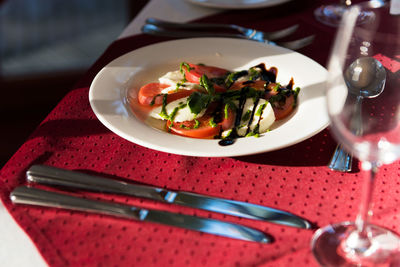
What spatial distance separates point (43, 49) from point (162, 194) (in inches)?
127

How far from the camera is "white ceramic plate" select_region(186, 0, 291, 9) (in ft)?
5.36

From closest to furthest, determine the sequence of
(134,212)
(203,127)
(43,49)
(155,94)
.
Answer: (134,212)
(203,127)
(155,94)
(43,49)

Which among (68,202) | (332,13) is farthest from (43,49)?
(68,202)

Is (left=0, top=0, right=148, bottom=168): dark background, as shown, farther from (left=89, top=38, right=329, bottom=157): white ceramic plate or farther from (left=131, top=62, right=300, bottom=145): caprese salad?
(left=131, top=62, right=300, bottom=145): caprese salad

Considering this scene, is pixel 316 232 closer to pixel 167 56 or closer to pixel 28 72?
pixel 167 56

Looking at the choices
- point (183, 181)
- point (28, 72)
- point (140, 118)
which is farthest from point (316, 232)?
point (28, 72)

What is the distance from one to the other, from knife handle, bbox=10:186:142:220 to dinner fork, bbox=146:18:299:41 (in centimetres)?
82

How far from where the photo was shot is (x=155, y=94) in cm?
121

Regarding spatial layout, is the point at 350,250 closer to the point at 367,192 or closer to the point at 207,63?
the point at 367,192

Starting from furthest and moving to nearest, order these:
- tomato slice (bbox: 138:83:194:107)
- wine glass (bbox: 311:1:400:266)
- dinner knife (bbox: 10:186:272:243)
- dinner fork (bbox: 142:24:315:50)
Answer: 1. dinner fork (bbox: 142:24:315:50)
2. tomato slice (bbox: 138:83:194:107)
3. dinner knife (bbox: 10:186:272:243)
4. wine glass (bbox: 311:1:400:266)

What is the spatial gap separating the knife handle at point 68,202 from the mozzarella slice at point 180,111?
31 centimetres

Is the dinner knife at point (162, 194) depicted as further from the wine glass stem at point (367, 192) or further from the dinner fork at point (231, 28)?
the dinner fork at point (231, 28)

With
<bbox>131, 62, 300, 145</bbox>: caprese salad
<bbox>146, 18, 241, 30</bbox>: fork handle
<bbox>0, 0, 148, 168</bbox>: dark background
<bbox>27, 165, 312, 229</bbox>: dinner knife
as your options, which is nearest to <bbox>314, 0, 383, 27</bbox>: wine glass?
<bbox>146, 18, 241, 30</bbox>: fork handle

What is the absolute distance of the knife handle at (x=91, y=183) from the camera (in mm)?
877
